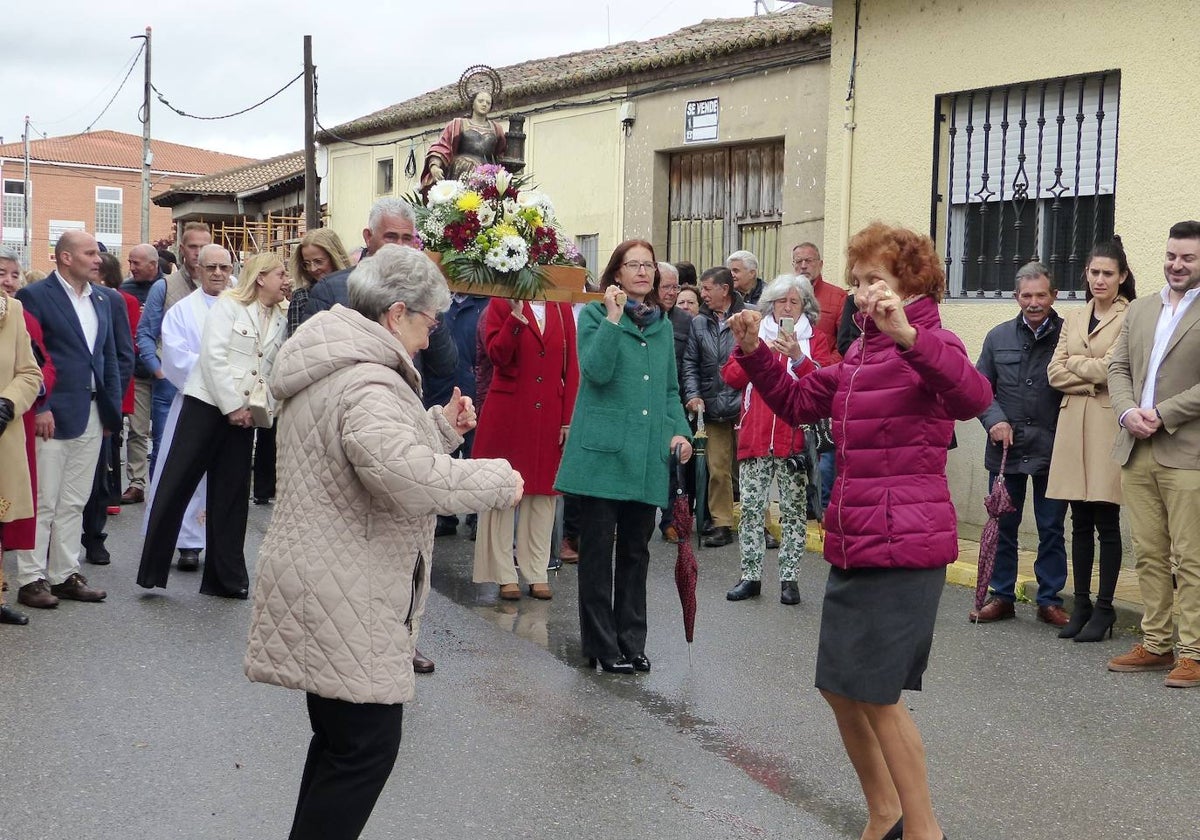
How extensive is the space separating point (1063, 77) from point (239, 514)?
22.2ft

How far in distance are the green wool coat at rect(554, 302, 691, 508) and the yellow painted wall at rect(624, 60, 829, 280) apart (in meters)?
7.62

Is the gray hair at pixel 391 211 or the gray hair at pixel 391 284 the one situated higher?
the gray hair at pixel 391 211

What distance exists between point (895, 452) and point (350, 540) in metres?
1.73

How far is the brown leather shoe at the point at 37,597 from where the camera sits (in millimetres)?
7770

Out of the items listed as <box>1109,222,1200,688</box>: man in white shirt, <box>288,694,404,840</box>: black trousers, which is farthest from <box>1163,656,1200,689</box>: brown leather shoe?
<box>288,694,404,840</box>: black trousers

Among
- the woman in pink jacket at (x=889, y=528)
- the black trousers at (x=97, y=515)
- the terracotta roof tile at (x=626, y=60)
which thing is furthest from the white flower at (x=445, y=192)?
the terracotta roof tile at (x=626, y=60)

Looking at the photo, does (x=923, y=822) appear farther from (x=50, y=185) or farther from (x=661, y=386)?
(x=50, y=185)

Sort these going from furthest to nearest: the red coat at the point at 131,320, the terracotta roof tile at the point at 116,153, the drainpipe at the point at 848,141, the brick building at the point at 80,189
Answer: the terracotta roof tile at the point at 116,153 → the brick building at the point at 80,189 → the drainpipe at the point at 848,141 → the red coat at the point at 131,320

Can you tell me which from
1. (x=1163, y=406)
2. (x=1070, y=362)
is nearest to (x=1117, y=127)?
(x=1070, y=362)

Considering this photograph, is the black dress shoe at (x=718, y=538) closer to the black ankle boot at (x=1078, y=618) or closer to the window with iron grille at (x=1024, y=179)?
the window with iron grille at (x=1024, y=179)

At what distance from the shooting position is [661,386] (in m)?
6.98

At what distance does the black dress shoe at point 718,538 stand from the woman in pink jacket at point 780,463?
1.74 metres

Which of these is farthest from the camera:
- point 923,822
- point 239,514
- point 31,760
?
point 239,514

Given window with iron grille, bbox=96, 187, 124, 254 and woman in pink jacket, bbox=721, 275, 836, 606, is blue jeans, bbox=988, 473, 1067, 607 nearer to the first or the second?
woman in pink jacket, bbox=721, 275, 836, 606
